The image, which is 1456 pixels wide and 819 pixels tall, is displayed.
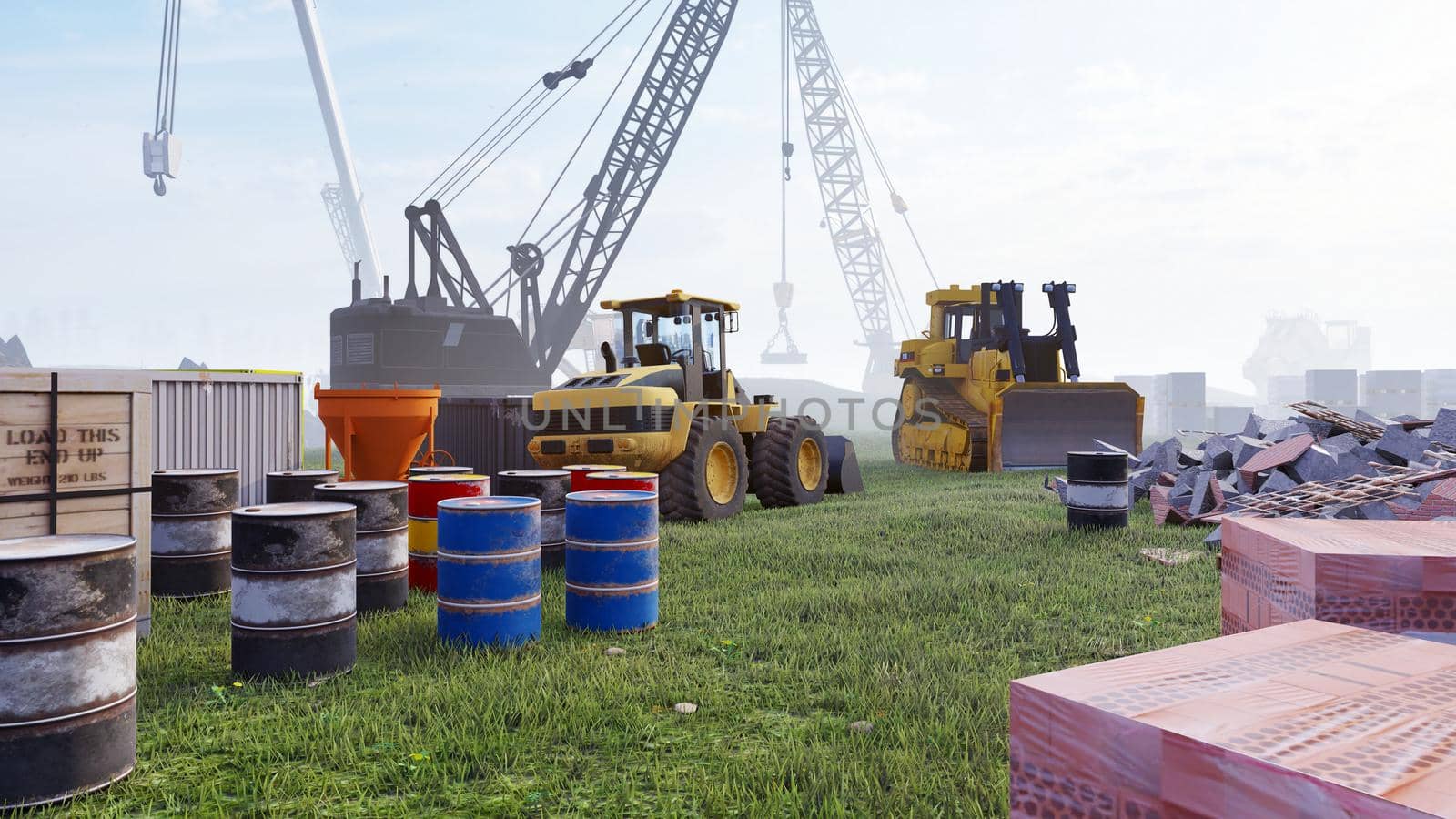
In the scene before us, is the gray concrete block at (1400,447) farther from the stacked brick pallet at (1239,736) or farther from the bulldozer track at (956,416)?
the stacked brick pallet at (1239,736)

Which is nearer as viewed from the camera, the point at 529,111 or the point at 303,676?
the point at 303,676

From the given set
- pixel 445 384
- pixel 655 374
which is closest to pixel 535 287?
pixel 445 384

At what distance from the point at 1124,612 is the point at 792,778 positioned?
355 centimetres

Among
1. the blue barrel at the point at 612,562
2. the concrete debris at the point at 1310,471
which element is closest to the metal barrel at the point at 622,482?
the blue barrel at the point at 612,562

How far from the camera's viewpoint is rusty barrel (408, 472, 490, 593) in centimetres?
639

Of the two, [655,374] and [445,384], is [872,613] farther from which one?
[445,384]

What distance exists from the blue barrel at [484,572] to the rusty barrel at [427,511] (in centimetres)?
113

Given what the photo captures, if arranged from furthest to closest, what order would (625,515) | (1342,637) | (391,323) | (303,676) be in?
(391,323) < (625,515) < (303,676) < (1342,637)

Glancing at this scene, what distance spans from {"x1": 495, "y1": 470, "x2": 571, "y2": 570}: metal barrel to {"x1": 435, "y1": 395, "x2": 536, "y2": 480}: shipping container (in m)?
4.70

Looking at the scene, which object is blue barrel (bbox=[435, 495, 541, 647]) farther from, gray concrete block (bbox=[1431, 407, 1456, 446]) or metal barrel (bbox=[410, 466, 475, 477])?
gray concrete block (bbox=[1431, 407, 1456, 446])

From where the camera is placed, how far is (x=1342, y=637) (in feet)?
7.39

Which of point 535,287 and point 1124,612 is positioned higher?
point 535,287

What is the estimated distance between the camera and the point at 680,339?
11.3m

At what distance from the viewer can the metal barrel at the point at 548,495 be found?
683 centimetres
